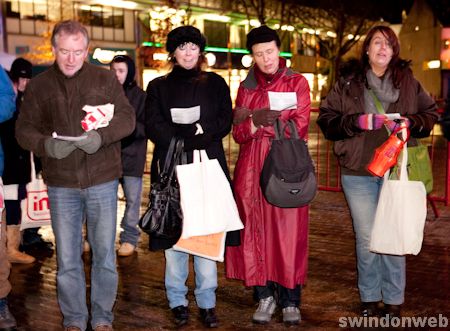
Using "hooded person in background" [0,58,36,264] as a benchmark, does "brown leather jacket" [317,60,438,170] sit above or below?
above

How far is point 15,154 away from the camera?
6.02 m

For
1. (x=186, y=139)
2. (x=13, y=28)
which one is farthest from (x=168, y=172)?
(x=13, y=28)

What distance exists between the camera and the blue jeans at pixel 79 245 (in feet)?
13.6

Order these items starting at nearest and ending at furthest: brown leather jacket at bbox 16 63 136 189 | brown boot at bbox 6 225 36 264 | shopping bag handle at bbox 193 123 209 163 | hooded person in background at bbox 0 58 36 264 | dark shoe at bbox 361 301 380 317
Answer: brown leather jacket at bbox 16 63 136 189 → shopping bag handle at bbox 193 123 209 163 → dark shoe at bbox 361 301 380 317 → hooded person in background at bbox 0 58 36 264 → brown boot at bbox 6 225 36 264

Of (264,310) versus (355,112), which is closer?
(355,112)

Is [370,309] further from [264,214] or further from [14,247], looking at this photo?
[14,247]

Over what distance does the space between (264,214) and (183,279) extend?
81cm

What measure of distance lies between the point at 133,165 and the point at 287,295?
252 cm

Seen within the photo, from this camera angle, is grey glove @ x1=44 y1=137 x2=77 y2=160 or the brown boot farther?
the brown boot

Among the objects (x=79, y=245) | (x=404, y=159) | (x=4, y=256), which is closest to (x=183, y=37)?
(x=79, y=245)

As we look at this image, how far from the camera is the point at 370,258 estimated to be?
15.1 feet

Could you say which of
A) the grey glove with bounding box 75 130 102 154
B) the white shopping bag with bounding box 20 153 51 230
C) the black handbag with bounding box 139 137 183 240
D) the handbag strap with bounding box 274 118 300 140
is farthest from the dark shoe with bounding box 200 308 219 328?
the white shopping bag with bounding box 20 153 51 230

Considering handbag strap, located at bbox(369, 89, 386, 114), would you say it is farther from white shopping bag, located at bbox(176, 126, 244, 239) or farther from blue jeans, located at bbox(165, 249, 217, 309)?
blue jeans, located at bbox(165, 249, 217, 309)

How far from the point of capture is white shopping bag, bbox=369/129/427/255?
4230mm
